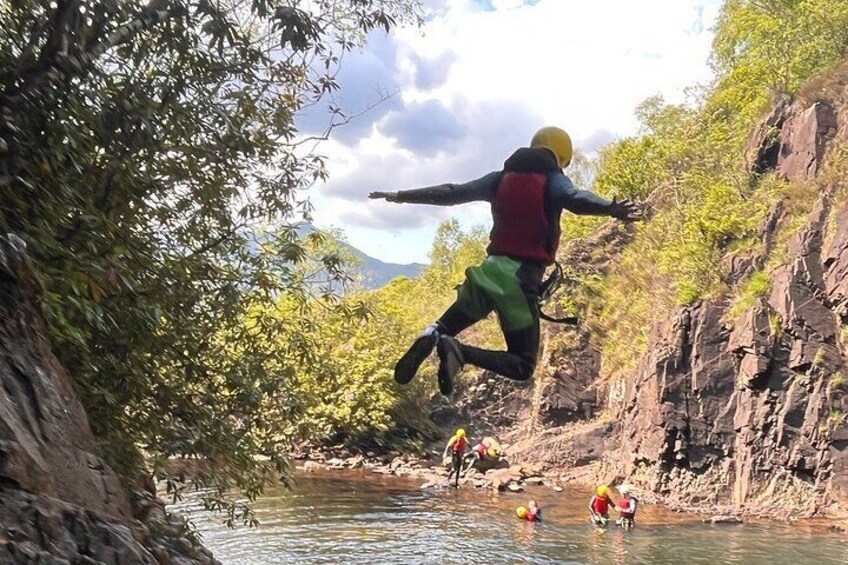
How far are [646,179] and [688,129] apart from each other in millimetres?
1860

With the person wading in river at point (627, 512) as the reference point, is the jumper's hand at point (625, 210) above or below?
above

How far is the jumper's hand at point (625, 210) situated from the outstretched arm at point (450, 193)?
0.53m

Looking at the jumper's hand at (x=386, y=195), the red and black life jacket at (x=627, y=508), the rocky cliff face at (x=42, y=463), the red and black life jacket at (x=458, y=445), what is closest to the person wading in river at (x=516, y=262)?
the jumper's hand at (x=386, y=195)

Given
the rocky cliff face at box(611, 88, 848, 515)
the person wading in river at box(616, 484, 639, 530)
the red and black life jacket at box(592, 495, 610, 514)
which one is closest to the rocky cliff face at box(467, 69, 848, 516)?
the rocky cliff face at box(611, 88, 848, 515)

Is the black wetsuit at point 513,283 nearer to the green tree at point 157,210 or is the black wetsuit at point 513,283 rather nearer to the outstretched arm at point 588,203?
the outstretched arm at point 588,203

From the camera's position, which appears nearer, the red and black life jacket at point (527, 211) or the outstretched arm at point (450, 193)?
the red and black life jacket at point (527, 211)

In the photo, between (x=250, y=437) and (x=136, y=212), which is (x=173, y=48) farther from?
(x=250, y=437)

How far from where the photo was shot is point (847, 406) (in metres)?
15.2

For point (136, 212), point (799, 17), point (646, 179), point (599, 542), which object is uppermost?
point (799, 17)

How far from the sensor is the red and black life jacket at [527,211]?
336cm

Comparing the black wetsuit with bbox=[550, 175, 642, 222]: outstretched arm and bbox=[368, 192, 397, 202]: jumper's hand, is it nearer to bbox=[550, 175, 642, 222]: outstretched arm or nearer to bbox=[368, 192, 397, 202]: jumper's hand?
bbox=[550, 175, 642, 222]: outstretched arm

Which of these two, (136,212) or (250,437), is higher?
(136,212)

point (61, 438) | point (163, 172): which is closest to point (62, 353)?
point (61, 438)

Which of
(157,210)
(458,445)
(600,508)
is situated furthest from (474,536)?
(157,210)
